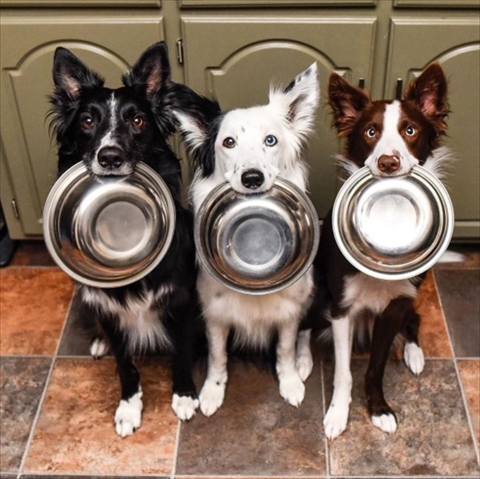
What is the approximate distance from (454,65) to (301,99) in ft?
2.37

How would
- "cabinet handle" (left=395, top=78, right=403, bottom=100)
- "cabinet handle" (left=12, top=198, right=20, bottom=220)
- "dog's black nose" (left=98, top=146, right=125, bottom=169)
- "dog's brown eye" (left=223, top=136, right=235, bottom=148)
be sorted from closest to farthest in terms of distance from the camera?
1. "dog's black nose" (left=98, top=146, right=125, bottom=169)
2. "dog's brown eye" (left=223, top=136, right=235, bottom=148)
3. "cabinet handle" (left=395, top=78, right=403, bottom=100)
4. "cabinet handle" (left=12, top=198, right=20, bottom=220)

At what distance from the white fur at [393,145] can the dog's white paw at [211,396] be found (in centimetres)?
92

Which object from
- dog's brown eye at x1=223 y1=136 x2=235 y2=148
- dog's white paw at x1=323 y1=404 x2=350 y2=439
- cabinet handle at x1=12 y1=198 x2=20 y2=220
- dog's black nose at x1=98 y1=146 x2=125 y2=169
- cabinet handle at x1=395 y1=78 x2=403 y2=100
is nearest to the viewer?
dog's black nose at x1=98 y1=146 x2=125 y2=169

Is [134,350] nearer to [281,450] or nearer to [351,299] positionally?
[281,450]

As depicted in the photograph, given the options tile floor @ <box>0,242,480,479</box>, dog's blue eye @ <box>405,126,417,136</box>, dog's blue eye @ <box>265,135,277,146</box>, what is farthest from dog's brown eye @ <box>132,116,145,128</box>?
tile floor @ <box>0,242,480,479</box>

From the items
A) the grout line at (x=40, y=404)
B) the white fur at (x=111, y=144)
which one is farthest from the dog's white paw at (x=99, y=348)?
the white fur at (x=111, y=144)

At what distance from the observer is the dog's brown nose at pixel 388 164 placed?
1.74 metres

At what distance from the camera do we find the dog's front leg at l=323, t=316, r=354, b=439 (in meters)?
2.05

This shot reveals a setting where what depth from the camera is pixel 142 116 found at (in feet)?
5.91

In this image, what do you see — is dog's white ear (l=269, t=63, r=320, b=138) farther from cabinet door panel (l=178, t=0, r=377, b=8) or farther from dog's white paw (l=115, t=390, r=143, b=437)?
dog's white paw (l=115, t=390, r=143, b=437)

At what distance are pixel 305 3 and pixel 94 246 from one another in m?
1.06

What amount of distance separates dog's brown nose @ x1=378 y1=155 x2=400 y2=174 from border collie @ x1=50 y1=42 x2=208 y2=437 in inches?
22.3

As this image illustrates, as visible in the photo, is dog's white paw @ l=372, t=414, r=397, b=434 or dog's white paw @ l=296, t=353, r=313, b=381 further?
dog's white paw @ l=296, t=353, r=313, b=381

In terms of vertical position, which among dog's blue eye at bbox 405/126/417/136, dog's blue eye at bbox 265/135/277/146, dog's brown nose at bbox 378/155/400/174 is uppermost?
dog's blue eye at bbox 405/126/417/136
